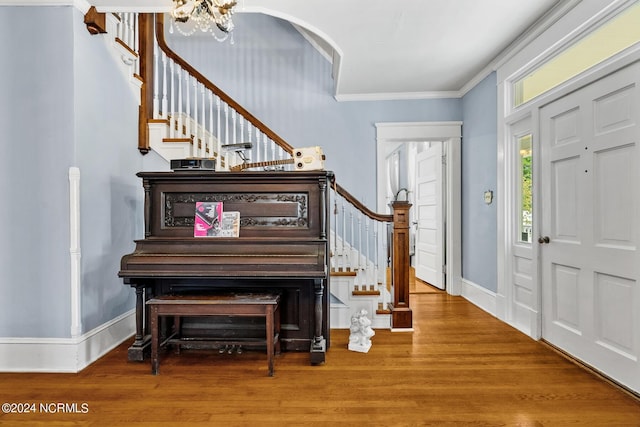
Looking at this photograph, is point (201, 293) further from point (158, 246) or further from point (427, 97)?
point (427, 97)

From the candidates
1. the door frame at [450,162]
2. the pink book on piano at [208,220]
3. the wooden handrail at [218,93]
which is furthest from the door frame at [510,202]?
the pink book on piano at [208,220]

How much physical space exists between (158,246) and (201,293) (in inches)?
18.5

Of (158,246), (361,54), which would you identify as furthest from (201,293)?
(361,54)

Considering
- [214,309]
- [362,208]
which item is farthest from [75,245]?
[362,208]

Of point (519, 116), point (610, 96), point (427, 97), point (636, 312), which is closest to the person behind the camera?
point (636, 312)

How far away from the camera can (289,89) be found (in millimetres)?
4664

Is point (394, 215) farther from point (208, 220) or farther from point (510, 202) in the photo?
point (208, 220)

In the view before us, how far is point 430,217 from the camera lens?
17.1 feet

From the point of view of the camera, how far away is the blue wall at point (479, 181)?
377 centimetres

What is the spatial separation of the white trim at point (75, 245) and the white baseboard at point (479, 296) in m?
3.77

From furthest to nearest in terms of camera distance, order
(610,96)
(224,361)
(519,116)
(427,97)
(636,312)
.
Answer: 1. (427,97)
2. (519,116)
3. (224,361)
4. (610,96)
5. (636,312)

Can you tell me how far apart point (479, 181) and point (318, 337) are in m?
2.75

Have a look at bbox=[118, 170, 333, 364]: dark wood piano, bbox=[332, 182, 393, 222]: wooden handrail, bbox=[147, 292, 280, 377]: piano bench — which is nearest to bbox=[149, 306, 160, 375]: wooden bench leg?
bbox=[147, 292, 280, 377]: piano bench

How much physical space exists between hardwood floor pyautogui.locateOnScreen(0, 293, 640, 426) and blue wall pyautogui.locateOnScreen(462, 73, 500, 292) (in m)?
1.22
